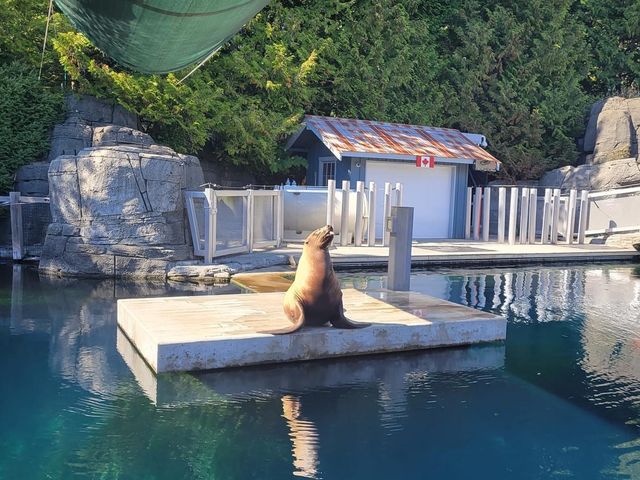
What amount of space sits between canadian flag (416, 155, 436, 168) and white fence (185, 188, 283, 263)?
480 cm

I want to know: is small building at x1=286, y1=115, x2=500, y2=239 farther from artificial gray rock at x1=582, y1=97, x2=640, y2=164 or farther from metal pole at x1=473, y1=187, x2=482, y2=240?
artificial gray rock at x1=582, y1=97, x2=640, y2=164

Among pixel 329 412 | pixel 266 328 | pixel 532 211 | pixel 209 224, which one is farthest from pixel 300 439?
pixel 532 211

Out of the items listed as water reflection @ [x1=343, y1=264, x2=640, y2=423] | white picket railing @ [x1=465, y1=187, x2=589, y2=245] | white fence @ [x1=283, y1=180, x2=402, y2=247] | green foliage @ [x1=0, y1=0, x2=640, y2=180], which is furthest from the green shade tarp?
white picket railing @ [x1=465, y1=187, x2=589, y2=245]

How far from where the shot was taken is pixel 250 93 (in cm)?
1777

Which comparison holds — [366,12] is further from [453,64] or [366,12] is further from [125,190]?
[125,190]

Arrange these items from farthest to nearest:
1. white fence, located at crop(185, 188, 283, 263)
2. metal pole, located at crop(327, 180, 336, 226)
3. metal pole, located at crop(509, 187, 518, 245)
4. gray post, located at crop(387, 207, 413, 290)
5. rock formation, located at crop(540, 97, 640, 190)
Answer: rock formation, located at crop(540, 97, 640, 190) < metal pole, located at crop(509, 187, 518, 245) < metal pole, located at crop(327, 180, 336, 226) < white fence, located at crop(185, 188, 283, 263) < gray post, located at crop(387, 207, 413, 290)

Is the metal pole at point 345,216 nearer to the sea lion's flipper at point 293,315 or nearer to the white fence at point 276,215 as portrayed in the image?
the white fence at point 276,215

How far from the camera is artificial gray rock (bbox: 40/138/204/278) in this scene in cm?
1118

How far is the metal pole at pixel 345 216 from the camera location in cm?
1430

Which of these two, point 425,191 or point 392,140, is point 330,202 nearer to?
point 392,140

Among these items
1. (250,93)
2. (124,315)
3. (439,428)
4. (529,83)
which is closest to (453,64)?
(529,83)

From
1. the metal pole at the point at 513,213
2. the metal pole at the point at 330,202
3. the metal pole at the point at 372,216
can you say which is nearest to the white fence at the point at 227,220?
the metal pole at the point at 330,202

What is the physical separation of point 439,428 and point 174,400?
2.06m

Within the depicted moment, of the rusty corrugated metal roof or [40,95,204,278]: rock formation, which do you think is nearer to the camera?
[40,95,204,278]: rock formation
